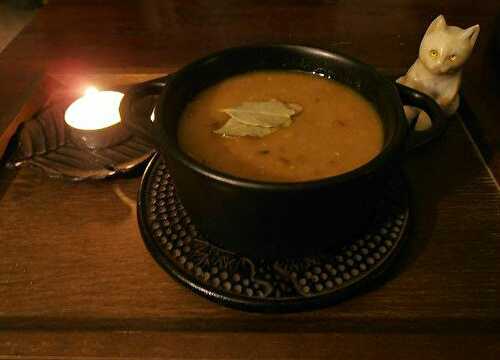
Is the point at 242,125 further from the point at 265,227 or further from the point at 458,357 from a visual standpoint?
the point at 458,357

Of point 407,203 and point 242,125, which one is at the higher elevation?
point 242,125

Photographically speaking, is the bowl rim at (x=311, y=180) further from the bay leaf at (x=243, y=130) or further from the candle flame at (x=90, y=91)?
the candle flame at (x=90, y=91)

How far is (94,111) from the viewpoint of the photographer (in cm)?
116

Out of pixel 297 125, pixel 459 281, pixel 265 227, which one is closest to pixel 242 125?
pixel 297 125

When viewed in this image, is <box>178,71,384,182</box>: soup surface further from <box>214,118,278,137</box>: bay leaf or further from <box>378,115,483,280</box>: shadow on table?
<box>378,115,483,280</box>: shadow on table

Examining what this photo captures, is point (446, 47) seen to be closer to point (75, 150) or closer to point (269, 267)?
point (269, 267)

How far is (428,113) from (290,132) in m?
0.26

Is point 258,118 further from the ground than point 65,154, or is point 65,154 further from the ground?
point 258,118

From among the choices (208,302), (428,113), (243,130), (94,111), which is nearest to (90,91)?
(94,111)

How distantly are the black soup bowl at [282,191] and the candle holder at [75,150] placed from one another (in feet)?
0.67

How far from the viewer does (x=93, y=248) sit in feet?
2.78

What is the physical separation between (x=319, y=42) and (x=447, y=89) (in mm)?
686

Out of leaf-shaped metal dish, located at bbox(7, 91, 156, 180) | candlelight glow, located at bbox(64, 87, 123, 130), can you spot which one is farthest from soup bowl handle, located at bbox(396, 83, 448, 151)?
candlelight glow, located at bbox(64, 87, 123, 130)

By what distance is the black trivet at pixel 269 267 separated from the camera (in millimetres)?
727
